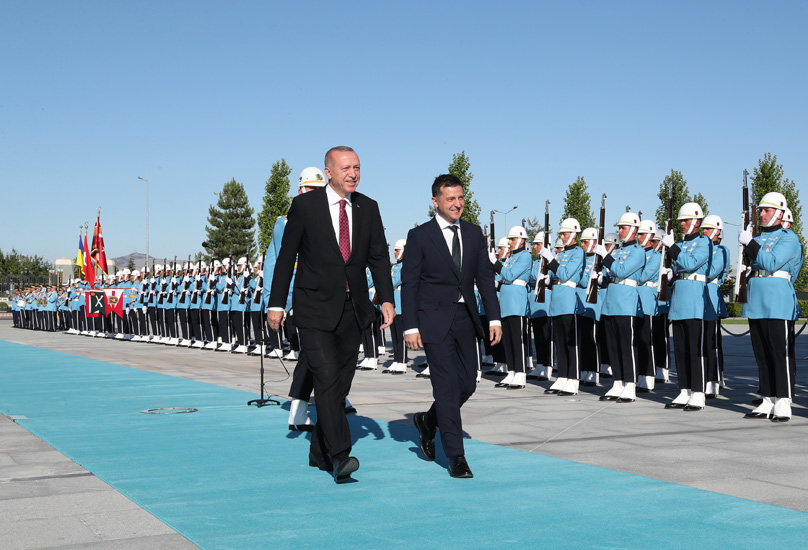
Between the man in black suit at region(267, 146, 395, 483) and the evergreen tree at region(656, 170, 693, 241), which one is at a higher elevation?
the evergreen tree at region(656, 170, 693, 241)

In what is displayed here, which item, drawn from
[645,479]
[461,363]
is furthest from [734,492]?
[461,363]

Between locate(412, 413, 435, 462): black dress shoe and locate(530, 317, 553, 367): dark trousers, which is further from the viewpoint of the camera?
locate(530, 317, 553, 367): dark trousers

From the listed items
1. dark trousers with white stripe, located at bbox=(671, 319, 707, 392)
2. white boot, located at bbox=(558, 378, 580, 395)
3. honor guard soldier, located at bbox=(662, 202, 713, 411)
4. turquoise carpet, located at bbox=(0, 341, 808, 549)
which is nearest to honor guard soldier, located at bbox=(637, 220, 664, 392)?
white boot, located at bbox=(558, 378, 580, 395)

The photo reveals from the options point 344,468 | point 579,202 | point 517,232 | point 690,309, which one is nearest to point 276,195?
point 579,202

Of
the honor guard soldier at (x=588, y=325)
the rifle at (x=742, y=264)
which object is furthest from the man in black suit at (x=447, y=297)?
the honor guard soldier at (x=588, y=325)

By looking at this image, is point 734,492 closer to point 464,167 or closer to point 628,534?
point 628,534

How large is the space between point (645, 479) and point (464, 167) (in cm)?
3564

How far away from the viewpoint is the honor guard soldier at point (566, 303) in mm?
12188

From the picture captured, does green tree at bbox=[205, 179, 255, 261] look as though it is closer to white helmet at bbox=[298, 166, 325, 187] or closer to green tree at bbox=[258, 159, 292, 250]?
green tree at bbox=[258, 159, 292, 250]

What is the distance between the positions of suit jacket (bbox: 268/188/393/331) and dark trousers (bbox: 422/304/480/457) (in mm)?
550

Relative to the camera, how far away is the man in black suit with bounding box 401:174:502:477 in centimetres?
661

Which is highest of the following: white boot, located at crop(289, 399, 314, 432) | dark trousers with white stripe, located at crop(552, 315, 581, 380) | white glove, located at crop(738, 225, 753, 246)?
white glove, located at crop(738, 225, 753, 246)

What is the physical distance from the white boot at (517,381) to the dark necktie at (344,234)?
7.02 meters

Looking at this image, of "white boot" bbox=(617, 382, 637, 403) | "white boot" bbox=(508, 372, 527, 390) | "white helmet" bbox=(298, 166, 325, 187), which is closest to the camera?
"white helmet" bbox=(298, 166, 325, 187)
